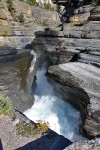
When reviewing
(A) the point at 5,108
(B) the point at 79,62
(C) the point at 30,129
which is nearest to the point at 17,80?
(B) the point at 79,62

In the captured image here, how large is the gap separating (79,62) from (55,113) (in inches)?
200

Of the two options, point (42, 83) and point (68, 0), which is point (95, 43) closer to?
point (42, 83)

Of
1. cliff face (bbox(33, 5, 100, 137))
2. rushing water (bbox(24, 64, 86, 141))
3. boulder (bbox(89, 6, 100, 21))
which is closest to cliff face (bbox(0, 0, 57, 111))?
rushing water (bbox(24, 64, 86, 141))

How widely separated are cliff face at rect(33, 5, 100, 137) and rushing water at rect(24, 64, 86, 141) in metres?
0.64

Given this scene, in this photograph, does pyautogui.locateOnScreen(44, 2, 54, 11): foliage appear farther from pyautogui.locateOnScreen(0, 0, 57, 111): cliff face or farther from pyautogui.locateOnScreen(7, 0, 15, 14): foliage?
pyautogui.locateOnScreen(7, 0, 15, 14): foliage

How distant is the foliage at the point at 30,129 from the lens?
1159cm

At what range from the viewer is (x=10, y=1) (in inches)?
1591

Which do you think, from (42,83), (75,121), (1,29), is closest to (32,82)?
(42,83)

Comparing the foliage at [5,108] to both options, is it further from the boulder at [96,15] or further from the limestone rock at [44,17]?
the limestone rock at [44,17]

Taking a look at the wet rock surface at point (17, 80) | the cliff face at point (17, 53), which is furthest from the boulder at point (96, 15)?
the wet rock surface at point (17, 80)

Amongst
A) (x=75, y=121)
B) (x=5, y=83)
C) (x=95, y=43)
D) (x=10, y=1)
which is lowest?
(x=75, y=121)

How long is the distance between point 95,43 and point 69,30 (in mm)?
4477

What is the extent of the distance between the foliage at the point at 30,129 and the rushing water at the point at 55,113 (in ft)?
10.6

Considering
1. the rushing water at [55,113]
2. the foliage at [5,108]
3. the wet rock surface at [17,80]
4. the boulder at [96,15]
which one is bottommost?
the rushing water at [55,113]
